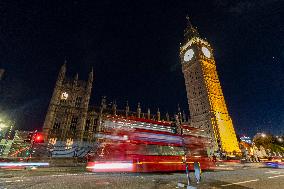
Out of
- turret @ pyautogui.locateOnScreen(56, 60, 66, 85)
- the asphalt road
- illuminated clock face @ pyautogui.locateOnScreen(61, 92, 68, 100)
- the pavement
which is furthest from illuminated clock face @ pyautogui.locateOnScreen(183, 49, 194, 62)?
the asphalt road

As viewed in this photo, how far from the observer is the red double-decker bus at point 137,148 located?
11.0 meters

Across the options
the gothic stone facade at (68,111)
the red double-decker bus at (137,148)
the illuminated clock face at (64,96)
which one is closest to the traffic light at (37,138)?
the red double-decker bus at (137,148)

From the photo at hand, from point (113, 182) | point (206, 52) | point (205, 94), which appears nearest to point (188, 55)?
point (206, 52)

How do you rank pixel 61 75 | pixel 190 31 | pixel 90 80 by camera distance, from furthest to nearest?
pixel 190 31 → pixel 90 80 → pixel 61 75

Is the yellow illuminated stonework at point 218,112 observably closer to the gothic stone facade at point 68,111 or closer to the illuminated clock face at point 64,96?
the gothic stone facade at point 68,111

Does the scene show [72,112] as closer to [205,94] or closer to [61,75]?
[61,75]

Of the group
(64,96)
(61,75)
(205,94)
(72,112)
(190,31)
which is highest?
(190,31)

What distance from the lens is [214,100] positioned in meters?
55.4

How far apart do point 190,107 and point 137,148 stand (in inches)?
2034

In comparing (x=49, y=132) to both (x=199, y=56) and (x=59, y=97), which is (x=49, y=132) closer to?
(x=59, y=97)

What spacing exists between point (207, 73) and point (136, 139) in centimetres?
5413

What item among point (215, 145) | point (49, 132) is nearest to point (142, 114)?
point (215, 145)

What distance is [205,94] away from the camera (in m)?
55.7

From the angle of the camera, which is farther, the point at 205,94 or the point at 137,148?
the point at 205,94
